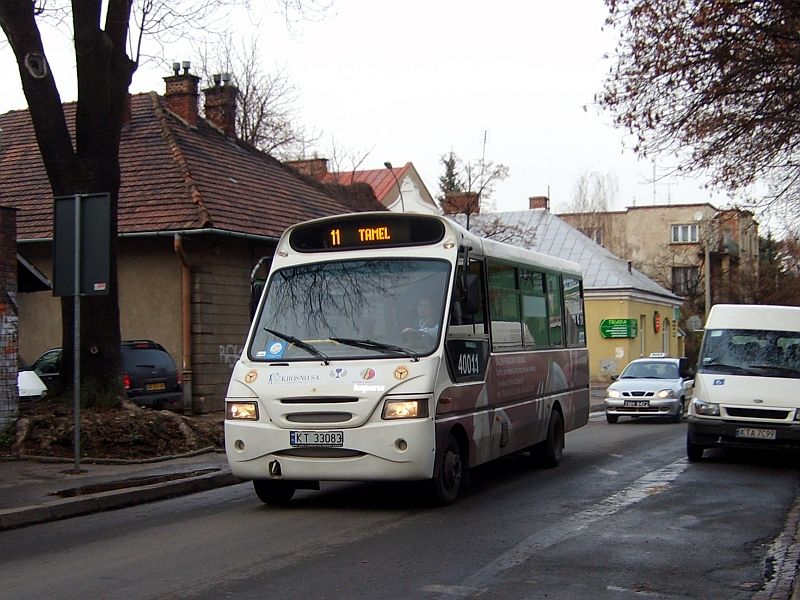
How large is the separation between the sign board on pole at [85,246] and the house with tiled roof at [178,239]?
8153 mm

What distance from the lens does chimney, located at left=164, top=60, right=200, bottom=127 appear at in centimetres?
2848

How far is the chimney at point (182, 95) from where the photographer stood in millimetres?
28484

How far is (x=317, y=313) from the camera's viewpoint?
34.6 feet

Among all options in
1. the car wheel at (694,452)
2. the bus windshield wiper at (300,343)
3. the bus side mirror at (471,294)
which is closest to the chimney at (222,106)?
the car wheel at (694,452)

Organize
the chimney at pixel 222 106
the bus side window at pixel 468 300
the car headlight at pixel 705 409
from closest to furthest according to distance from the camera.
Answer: the bus side window at pixel 468 300, the car headlight at pixel 705 409, the chimney at pixel 222 106

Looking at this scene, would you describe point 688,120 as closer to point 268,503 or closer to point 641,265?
point 268,503

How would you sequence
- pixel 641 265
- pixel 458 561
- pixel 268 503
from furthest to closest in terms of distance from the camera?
pixel 641 265
pixel 268 503
pixel 458 561

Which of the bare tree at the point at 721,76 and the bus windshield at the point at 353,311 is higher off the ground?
the bare tree at the point at 721,76

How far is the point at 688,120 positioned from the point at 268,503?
9.36 meters

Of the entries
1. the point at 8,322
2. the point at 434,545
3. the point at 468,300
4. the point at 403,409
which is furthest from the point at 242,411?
the point at 8,322

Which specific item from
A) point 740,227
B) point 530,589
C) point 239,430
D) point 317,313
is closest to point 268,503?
point 239,430

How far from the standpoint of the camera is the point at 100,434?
576 inches

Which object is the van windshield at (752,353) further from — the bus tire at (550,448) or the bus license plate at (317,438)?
the bus license plate at (317,438)

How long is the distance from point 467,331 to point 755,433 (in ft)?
18.0
